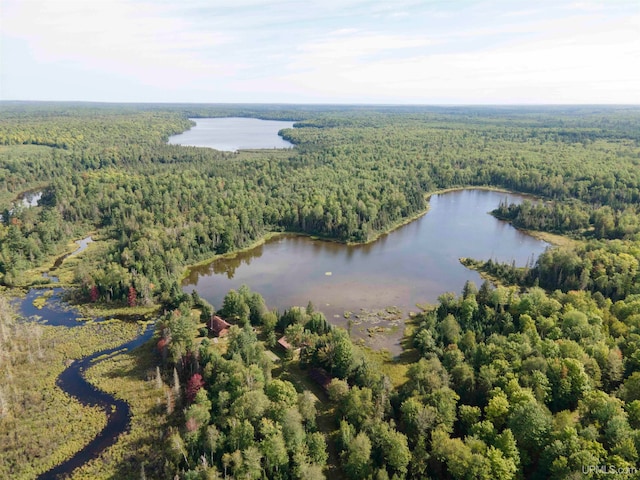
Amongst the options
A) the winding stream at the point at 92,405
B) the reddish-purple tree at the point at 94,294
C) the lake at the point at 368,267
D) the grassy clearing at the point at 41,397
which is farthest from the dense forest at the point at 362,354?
the grassy clearing at the point at 41,397

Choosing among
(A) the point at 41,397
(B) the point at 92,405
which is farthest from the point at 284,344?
(A) the point at 41,397

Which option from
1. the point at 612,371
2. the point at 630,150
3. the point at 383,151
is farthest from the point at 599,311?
the point at 630,150

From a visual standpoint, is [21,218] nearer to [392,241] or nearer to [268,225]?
[268,225]

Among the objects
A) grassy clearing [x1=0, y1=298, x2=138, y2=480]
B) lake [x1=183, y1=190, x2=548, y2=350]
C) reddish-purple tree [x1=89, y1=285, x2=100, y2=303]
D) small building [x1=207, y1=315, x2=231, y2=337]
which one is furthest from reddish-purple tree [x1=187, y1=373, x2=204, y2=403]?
reddish-purple tree [x1=89, y1=285, x2=100, y2=303]

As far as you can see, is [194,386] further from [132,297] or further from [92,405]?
[132,297]

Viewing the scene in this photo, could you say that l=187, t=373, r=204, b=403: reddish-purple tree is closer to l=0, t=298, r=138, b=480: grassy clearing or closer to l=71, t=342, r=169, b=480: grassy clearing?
l=71, t=342, r=169, b=480: grassy clearing

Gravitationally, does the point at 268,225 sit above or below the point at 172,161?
below
